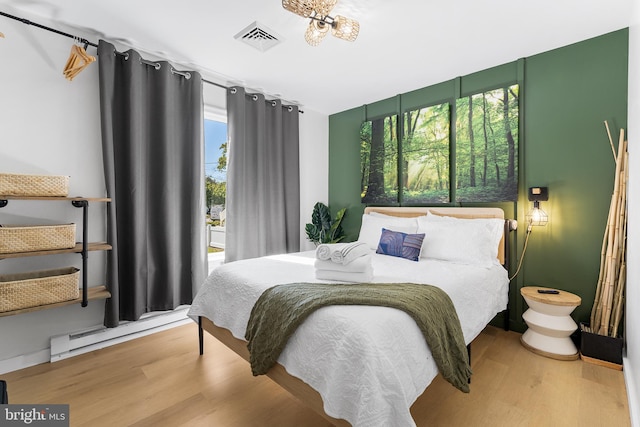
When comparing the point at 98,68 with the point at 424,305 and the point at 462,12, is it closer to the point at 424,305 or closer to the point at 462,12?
the point at 462,12

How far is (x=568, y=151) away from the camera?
258cm

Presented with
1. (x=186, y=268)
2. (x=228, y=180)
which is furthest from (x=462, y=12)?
(x=186, y=268)

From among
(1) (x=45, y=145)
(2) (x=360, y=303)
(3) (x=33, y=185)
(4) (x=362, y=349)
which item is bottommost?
(4) (x=362, y=349)

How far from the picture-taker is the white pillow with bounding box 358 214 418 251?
3016 mm

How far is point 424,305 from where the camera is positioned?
4.92 ft

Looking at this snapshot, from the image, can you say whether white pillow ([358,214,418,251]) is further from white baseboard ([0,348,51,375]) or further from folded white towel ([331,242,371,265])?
white baseboard ([0,348,51,375])

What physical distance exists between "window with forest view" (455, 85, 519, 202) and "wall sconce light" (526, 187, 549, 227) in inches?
7.3

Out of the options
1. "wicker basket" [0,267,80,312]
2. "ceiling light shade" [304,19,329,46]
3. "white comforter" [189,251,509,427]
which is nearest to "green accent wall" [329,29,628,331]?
"white comforter" [189,251,509,427]

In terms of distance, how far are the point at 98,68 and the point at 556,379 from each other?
13.6ft

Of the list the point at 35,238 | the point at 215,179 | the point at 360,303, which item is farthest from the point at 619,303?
the point at 35,238

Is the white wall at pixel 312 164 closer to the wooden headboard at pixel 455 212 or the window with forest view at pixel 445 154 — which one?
the window with forest view at pixel 445 154

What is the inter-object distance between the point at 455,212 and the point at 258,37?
2461 mm

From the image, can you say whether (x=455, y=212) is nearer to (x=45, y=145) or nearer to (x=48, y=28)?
(x=45, y=145)

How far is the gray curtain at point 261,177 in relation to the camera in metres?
3.37
